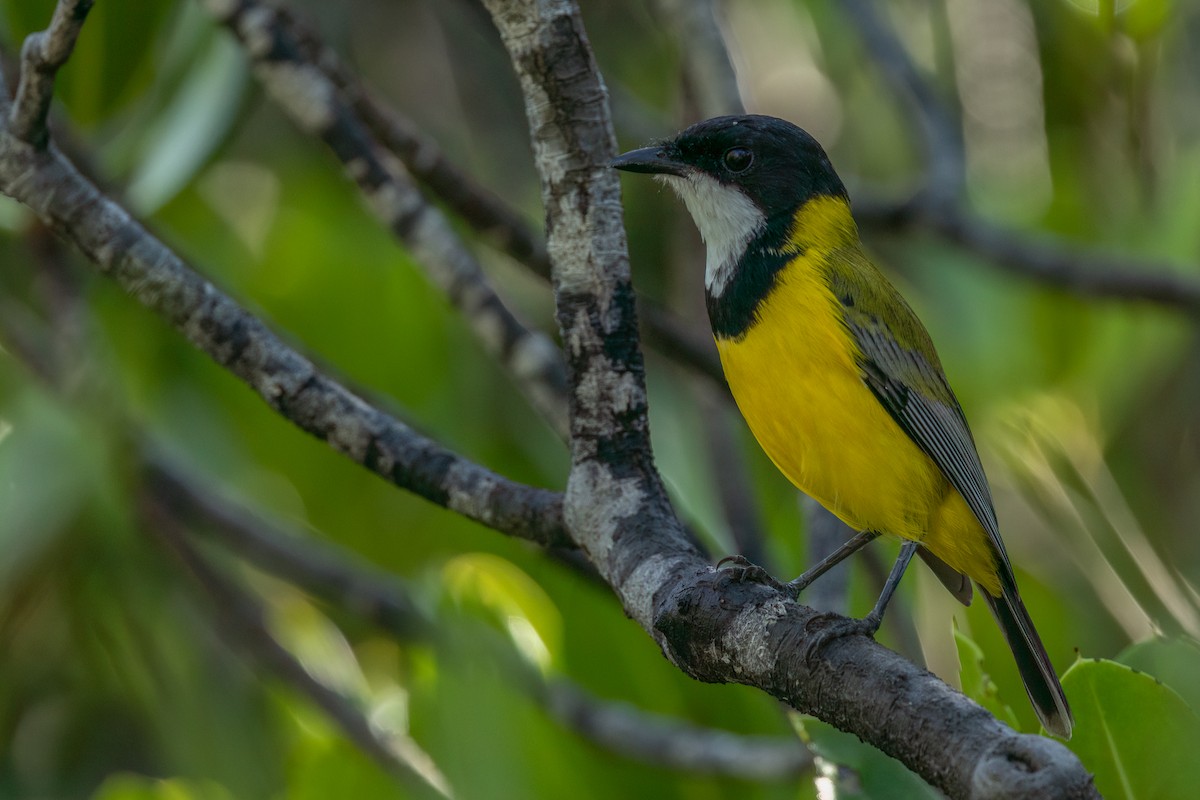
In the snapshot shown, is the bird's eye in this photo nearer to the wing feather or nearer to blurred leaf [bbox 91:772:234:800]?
the wing feather

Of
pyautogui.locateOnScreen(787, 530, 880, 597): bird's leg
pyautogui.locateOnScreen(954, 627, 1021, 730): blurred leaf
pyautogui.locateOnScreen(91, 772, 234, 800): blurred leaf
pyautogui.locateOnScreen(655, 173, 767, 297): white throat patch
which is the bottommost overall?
pyautogui.locateOnScreen(787, 530, 880, 597): bird's leg

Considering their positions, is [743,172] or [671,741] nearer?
[671,741]

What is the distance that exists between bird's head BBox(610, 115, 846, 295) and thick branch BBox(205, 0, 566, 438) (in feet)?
1.71

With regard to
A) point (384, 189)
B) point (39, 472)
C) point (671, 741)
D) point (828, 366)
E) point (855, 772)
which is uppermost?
point (384, 189)

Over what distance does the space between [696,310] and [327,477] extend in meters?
1.55

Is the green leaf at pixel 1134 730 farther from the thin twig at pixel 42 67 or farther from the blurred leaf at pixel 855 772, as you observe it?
the thin twig at pixel 42 67

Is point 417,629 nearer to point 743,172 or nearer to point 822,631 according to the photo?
point 743,172

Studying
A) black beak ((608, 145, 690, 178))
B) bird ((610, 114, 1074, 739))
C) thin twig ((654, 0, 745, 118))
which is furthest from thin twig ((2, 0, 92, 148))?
thin twig ((654, 0, 745, 118))

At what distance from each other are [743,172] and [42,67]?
66.5 inches

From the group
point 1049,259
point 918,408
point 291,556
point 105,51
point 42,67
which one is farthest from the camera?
point 1049,259

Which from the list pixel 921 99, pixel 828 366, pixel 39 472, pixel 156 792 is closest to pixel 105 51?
pixel 39 472

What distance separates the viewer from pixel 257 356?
2.29m

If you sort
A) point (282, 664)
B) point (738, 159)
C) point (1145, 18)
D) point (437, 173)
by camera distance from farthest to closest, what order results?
point (1145, 18)
point (282, 664)
point (437, 173)
point (738, 159)

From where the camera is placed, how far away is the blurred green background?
10.7 ft
